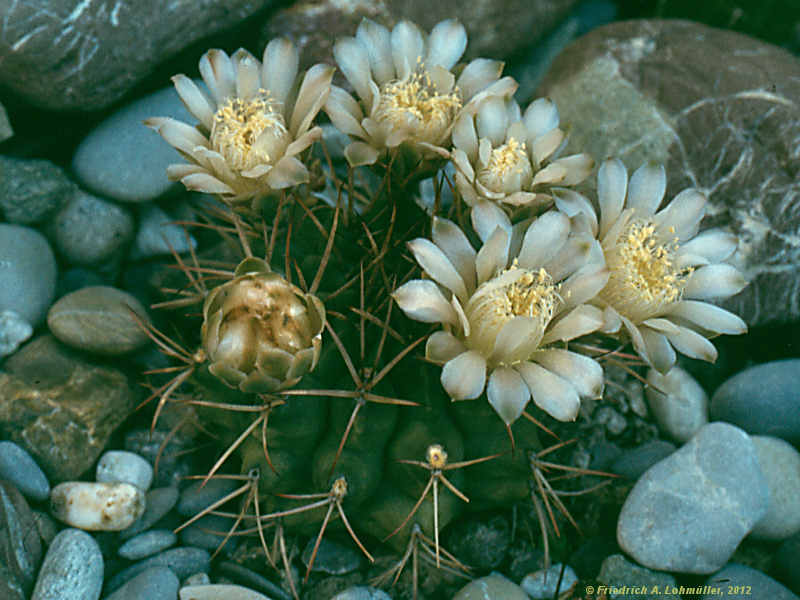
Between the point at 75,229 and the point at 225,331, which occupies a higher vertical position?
the point at 225,331

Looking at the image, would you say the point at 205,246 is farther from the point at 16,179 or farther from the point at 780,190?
the point at 780,190

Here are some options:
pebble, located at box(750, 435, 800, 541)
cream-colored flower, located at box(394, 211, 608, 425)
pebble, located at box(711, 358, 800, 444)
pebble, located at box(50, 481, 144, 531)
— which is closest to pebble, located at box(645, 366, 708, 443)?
pebble, located at box(711, 358, 800, 444)

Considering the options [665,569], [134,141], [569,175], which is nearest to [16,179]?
[134,141]

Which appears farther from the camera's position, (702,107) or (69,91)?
(702,107)

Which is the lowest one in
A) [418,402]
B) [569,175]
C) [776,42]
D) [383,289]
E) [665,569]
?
[665,569]

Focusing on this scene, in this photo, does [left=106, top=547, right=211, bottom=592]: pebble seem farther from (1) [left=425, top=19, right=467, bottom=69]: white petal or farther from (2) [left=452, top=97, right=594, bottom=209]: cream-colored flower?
(1) [left=425, top=19, right=467, bottom=69]: white petal

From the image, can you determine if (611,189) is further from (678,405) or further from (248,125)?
(678,405)
